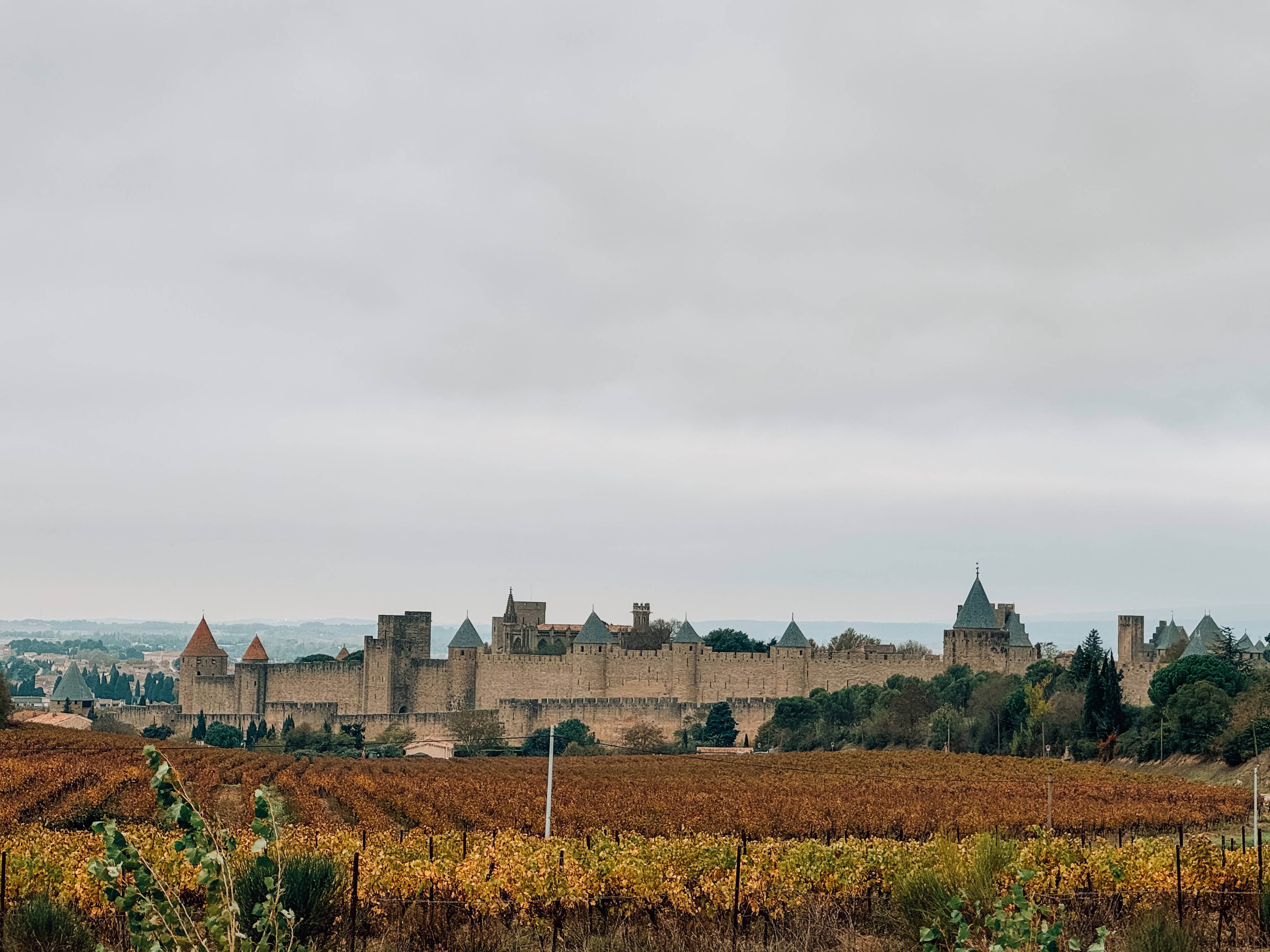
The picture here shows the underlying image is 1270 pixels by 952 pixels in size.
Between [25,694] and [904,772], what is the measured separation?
5371 inches

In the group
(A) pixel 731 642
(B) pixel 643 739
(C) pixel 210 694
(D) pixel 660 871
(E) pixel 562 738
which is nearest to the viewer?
(D) pixel 660 871

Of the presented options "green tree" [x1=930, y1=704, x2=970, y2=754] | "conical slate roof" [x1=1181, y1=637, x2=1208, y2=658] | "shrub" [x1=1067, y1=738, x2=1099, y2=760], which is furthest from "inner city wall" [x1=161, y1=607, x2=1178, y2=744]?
"shrub" [x1=1067, y1=738, x2=1099, y2=760]

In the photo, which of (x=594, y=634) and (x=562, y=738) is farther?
(x=594, y=634)

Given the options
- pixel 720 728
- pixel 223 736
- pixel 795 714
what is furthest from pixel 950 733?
pixel 223 736

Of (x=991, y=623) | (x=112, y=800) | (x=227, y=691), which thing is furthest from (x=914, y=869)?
(x=227, y=691)

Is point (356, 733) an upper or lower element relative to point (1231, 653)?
lower

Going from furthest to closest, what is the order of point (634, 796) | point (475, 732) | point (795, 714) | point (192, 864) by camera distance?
point (475, 732) < point (795, 714) < point (634, 796) < point (192, 864)

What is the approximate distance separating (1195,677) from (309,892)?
121 ft

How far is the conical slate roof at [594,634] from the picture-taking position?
6581cm

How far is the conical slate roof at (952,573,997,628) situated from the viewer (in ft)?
198

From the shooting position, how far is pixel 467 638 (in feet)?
233

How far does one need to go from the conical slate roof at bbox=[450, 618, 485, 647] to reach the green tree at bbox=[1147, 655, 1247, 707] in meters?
36.3

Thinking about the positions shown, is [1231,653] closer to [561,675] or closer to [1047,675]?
[1047,675]

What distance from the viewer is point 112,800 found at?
22.1 metres
